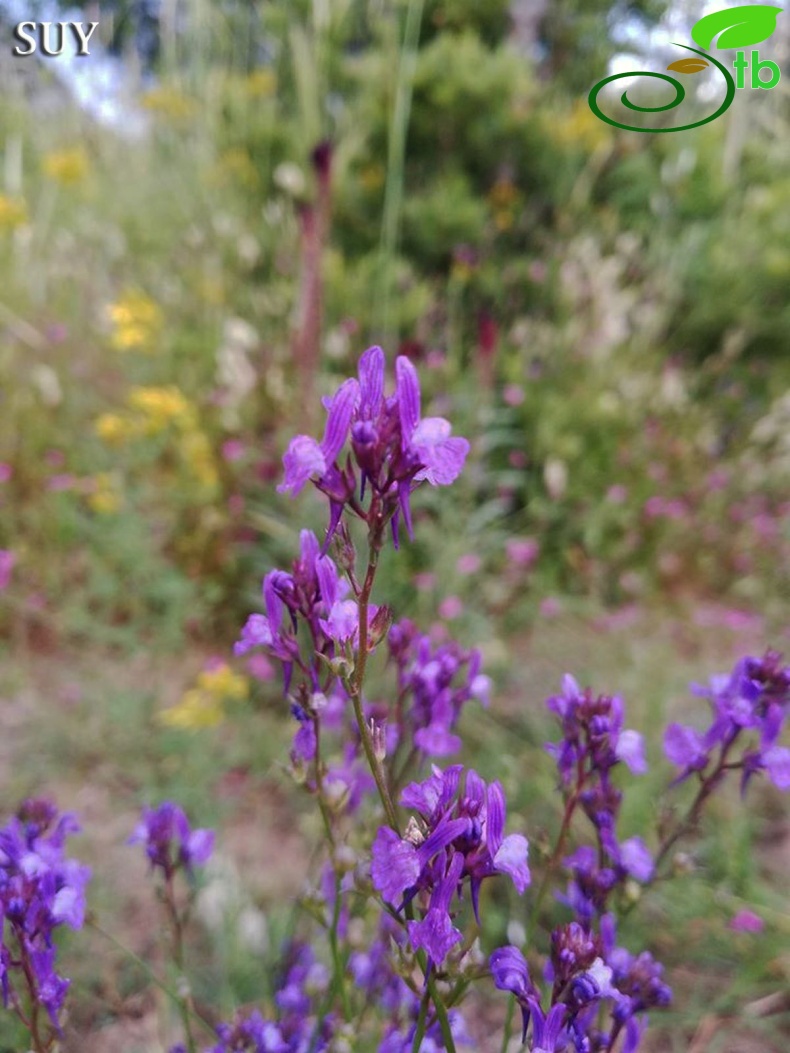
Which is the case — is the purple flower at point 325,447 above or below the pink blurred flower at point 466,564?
below

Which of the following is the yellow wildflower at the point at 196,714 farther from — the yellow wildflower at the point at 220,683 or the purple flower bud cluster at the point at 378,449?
the purple flower bud cluster at the point at 378,449

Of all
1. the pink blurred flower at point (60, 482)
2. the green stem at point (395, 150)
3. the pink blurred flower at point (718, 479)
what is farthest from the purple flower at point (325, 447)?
the pink blurred flower at point (718, 479)

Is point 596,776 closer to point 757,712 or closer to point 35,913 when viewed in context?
point 757,712

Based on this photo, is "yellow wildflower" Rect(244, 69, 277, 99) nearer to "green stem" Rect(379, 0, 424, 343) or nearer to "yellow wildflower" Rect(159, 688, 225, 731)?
"green stem" Rect(379, 0, 424, 343)

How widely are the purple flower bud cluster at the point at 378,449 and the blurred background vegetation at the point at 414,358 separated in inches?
67.9

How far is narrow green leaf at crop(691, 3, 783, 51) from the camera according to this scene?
2.29m

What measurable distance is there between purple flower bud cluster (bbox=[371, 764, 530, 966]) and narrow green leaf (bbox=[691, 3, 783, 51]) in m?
2.36

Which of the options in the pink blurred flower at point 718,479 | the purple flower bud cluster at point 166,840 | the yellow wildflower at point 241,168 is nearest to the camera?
the purple flower bud cluster at point 166,840

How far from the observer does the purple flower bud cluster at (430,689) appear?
3.47 feet

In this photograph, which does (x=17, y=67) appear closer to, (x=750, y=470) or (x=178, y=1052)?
(x=750, y=470)

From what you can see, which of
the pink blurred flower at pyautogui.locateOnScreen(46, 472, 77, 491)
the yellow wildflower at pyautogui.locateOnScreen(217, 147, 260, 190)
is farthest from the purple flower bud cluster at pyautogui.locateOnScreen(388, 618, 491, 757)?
the yellow wildflower at pyautogui.locateOnScreen(217, 147, 260, 190)

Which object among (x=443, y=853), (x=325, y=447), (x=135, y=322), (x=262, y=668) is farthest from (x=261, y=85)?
(x=443, y=853)

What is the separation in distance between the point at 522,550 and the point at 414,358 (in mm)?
981

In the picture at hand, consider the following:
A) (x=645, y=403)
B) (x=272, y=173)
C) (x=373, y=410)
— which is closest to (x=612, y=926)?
(x=373, y=410)
